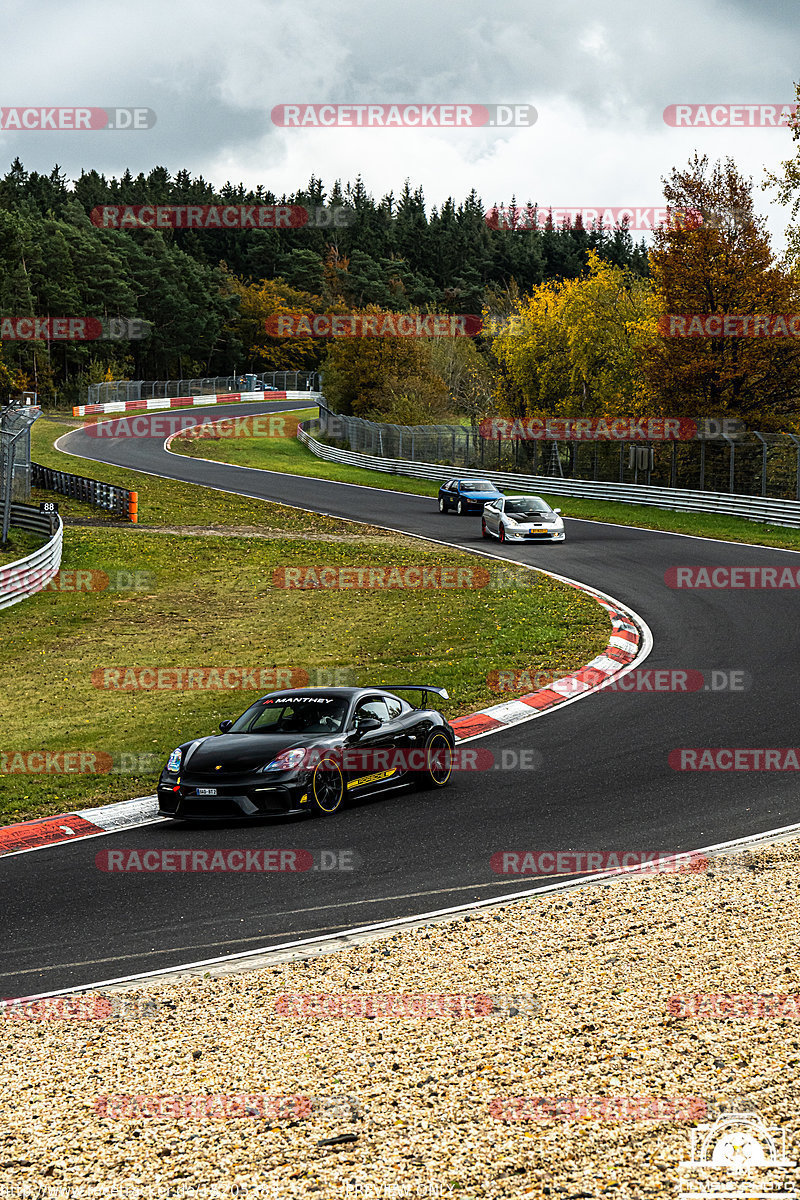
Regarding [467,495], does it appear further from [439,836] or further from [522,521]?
[439,836]

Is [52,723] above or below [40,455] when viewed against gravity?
below

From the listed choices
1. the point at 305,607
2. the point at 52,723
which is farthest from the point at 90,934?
the point at 305,607

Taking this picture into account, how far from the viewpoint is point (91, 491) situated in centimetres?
4038

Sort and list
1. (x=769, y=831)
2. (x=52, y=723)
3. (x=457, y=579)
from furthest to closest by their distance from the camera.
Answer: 1. (x=457, y=579)
2. (x=52, y=723)
3. (x=769, y=831)

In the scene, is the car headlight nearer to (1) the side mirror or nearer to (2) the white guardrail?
(1) the side mirror

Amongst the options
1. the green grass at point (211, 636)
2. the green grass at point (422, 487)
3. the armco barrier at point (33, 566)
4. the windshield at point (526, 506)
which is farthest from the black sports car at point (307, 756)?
the windshield at point (526, 506)

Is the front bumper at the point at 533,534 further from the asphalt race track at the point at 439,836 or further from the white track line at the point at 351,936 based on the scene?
the white track line at the point at 351,936

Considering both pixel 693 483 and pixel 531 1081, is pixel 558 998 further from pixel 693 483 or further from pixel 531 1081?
pixel 693 483

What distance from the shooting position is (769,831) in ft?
32.9

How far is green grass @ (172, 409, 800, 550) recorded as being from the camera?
3462 cm

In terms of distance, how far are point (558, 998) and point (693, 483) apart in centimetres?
3787

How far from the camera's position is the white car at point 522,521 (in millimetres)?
33656

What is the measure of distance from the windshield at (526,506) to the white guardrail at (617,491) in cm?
714

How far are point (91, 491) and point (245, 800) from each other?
31252mm
